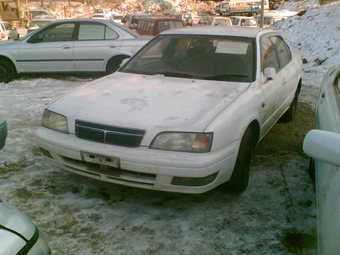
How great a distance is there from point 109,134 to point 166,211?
0.81m

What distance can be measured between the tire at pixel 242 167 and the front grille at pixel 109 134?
89 cm

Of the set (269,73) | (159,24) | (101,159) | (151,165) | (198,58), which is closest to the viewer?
(151,165)

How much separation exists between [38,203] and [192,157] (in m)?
1.43

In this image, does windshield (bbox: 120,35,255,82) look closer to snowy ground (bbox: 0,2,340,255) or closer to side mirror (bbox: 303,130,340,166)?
snowy ground (bbox: 0,2,340,255)

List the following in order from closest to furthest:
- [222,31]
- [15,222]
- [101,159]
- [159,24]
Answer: [15,222] < [101,159] < [222,31] < [159,24]

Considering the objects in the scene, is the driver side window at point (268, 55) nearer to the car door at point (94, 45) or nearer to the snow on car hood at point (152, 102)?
the snow on car hood at point (152, 102)

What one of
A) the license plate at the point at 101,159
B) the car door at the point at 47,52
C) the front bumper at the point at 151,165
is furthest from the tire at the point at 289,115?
the car door at the point at 47,52

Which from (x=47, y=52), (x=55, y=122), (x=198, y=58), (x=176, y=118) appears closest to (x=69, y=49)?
(x=47, y=52)

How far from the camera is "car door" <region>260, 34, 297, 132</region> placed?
3.88 meters

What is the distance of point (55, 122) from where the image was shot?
330 centimetres

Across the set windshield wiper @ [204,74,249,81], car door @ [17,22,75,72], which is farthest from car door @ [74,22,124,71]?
windshield wiper @ [204,74,249,81]

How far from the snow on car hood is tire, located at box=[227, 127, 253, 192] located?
14.5 inches

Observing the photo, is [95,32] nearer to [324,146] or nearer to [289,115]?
[289,115]

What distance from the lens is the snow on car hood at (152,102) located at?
9.71 ft
